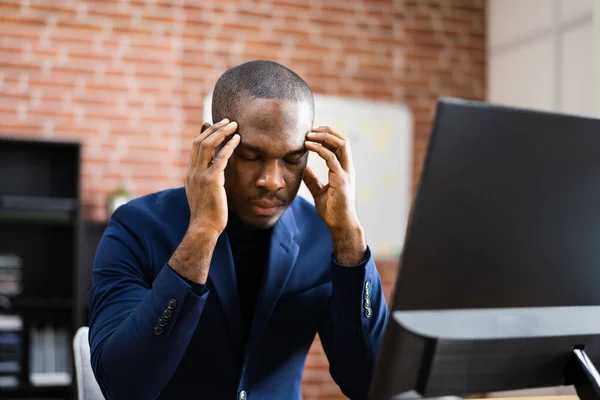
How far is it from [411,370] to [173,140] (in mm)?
3694

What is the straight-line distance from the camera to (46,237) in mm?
4020

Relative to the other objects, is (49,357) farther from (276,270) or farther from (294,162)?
(294,162)

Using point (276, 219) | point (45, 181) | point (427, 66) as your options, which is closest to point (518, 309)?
point (276, 219)

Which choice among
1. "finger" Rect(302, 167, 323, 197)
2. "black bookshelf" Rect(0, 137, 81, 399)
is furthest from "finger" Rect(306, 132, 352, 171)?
"black bookshelf" Rect(0, 137, 81, 399)

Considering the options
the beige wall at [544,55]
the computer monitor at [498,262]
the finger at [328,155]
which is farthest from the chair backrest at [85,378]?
the beige wall at [544,55]

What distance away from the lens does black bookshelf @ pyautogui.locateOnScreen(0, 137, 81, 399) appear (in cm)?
380

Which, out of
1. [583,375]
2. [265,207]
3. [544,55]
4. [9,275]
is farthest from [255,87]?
[544,55]

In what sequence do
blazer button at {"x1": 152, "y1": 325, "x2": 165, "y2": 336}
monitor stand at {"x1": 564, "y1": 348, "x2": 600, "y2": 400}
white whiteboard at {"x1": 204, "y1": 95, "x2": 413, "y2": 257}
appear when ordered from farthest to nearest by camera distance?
white whiteboard at {"x1": 204, "y1": 95, "x2": 413, "y2": 257}
blazer button at {"x1": 152, "y1": 325, "x2": 165, "y2": 336}
monitor stand at {"x1": 564, "y1": 348, "x2": 600, "y2": 400}

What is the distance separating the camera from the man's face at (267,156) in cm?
134

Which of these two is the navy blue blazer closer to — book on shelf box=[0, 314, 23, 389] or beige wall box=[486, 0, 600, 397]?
book on shelf box=[0, 314, 23, 389]

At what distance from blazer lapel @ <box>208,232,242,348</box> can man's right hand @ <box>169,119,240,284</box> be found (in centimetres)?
21

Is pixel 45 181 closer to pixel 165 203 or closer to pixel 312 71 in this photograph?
pixel 312 71

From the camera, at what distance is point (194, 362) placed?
1469 mm

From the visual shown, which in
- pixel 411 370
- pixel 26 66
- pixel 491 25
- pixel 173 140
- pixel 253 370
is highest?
pixel 491 25
